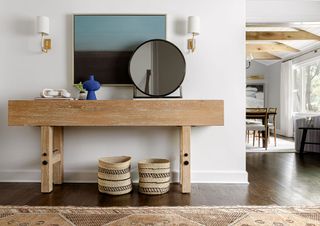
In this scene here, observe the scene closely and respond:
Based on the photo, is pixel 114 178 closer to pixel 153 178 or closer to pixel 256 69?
pixel 153 178

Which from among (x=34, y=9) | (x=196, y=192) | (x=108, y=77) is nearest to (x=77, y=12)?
(x=34, y=9)

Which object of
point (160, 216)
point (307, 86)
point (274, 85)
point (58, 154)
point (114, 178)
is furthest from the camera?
point (274, 85)

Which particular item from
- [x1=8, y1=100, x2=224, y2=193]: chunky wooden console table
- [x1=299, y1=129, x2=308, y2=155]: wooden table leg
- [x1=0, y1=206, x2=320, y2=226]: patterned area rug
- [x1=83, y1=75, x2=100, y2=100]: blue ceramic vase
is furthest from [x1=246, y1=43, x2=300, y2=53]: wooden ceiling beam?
[x1=0, y1=206, x2=320, y2=226]: patterned area rug

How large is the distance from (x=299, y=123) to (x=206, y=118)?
363 centimetres

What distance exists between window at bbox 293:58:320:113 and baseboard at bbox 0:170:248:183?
4.79 metres

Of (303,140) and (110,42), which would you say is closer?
(110,42)

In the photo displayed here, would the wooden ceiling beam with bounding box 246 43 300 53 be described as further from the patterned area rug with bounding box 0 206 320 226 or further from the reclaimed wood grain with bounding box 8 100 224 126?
the patterned area rug with bounding box 0 206 320 226

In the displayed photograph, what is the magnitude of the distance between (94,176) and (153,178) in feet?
2.49

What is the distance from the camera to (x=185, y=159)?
2572mm

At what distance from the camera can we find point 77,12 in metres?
2.99

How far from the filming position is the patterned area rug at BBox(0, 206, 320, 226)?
1855 mm

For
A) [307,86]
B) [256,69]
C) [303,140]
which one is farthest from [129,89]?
[256,69]

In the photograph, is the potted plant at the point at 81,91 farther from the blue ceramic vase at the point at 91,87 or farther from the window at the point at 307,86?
the window at the point at 307,86

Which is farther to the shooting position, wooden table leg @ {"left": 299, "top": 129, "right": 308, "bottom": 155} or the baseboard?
wooden table leg @ {"left": 299, "top": 129, "right": 308, "bottom": 155}
